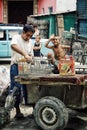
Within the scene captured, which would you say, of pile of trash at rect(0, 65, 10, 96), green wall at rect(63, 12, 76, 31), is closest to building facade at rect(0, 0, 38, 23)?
green wall at rect(63, 12, 76, 31)

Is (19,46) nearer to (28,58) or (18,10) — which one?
(28,58)

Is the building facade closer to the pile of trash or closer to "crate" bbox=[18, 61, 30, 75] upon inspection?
the pile of trash

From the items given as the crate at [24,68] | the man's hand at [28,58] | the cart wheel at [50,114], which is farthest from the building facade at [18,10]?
the cart wheel at [50,114]

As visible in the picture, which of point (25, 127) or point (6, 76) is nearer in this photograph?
point (25, 127)

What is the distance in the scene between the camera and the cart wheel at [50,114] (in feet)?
23.0

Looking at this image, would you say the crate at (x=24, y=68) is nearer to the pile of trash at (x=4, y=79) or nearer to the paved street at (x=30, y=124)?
the paved street at (x=30, y=124)

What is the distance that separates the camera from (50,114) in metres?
7.16

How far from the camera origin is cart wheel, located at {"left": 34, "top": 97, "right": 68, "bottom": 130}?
7023 mm

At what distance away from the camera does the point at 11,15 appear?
3653 cm

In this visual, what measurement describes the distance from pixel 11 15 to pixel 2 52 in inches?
678

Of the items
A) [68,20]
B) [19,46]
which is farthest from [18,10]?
[19,46]

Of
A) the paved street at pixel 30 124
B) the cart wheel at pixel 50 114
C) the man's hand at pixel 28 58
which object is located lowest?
the paved street at pixel 30 124

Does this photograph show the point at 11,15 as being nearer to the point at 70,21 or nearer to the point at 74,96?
the point at 70,21

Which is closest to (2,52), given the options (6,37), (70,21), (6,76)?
(6,37)
